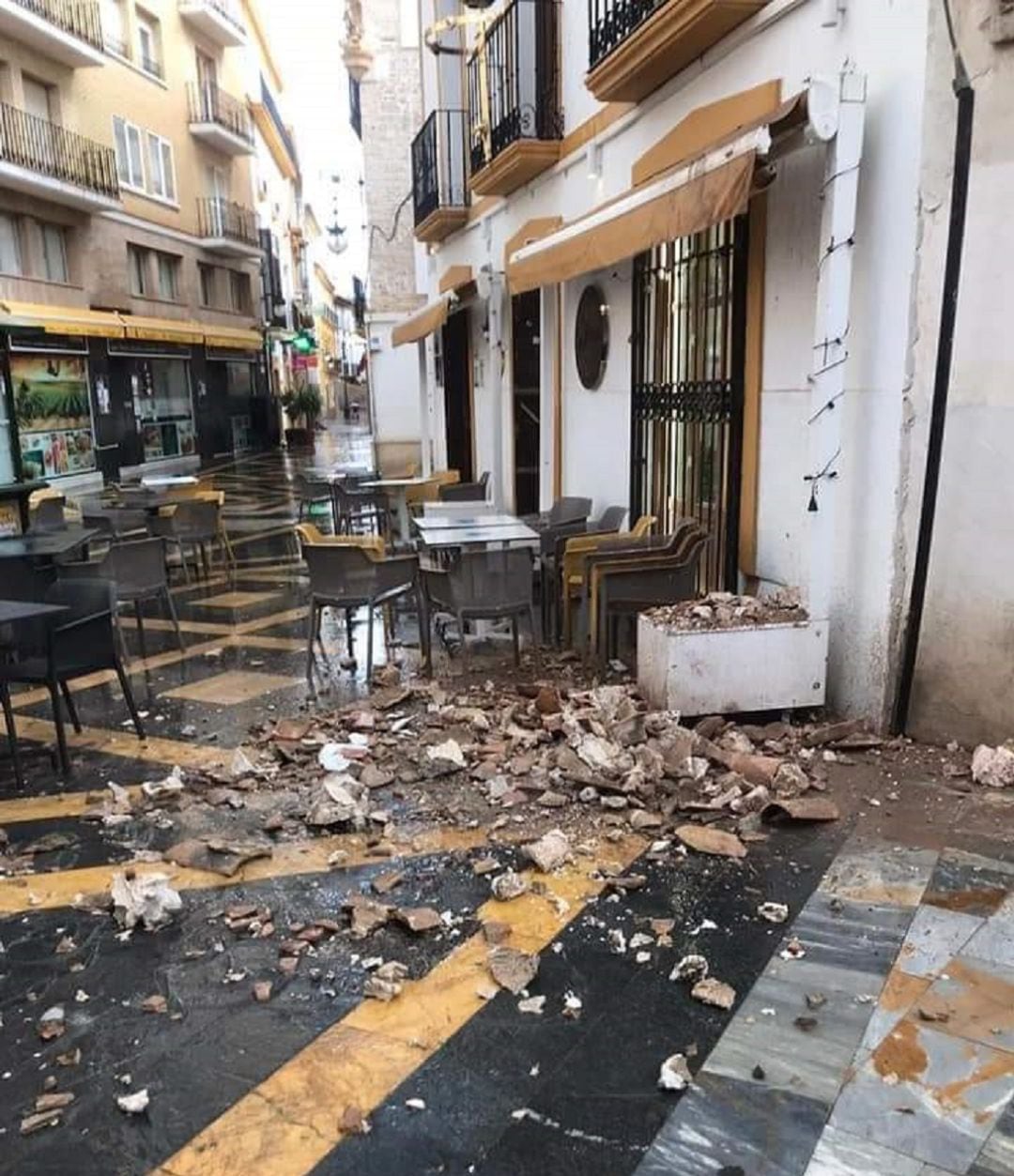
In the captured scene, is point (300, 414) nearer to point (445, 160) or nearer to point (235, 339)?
point (235, 339)

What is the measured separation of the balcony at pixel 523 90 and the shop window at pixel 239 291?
23.3 m

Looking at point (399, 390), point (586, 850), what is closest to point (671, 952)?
point (586, 850)

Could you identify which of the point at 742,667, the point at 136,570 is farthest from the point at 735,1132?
the point at 136,570

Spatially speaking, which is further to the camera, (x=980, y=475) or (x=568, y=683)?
(x=568, y=683)

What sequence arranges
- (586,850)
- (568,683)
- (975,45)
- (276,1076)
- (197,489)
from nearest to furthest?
(276,1076) < (586,850) < (975,45) < (568,683) < (197,489)

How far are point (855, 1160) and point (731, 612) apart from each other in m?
3.18

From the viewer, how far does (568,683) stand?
6.00 metres

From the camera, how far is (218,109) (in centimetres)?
2977

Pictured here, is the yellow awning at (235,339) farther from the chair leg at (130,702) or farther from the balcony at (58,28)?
the chair leg at (130,702)

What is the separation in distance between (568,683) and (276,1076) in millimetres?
3584

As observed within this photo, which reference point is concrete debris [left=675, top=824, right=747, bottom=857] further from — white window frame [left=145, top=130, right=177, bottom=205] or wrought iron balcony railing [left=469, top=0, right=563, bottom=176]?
white window frame [left=145, top=130, right=177, bottom=205]

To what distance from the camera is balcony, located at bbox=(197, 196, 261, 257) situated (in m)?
29.4

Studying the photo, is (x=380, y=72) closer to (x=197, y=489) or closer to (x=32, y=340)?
(x=32, y=340)

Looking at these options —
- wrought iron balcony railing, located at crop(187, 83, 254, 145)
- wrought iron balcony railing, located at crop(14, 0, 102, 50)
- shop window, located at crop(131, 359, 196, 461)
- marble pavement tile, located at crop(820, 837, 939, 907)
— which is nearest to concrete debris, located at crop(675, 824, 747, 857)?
marble pavement tile, located at crop(820, 837, 939, 907)
